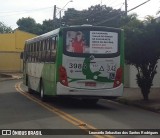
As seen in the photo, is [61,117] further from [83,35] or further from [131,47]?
[131,47]

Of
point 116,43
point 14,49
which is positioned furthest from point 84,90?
point 14,49

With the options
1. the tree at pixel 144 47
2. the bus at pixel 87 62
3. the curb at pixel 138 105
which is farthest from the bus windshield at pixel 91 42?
the curb at pixel 138 105

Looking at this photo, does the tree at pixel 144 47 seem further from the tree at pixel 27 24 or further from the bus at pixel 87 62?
the tree at pixel 27 24

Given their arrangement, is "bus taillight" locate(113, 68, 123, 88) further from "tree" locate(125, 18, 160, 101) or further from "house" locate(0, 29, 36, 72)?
"house" locate(0, 29, 36, 72)

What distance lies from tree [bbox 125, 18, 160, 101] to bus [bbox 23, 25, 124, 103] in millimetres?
1903

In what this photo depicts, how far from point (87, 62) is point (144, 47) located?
3.30 m

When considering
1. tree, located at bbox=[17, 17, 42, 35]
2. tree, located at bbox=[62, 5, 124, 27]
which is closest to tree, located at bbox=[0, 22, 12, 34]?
tree, located at bbox=[17, 17, 42, 35]

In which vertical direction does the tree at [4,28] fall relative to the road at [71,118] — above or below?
above

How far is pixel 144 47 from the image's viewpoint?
2084 centimetres

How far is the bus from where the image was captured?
18.7 meters

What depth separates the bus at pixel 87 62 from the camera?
18.7 meters

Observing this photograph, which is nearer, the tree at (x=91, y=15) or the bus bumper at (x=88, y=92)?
the bus bumper at (x=88, y=92)

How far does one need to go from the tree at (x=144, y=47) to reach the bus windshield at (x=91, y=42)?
2034 millimetres

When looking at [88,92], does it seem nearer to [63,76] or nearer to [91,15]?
[63,76]
